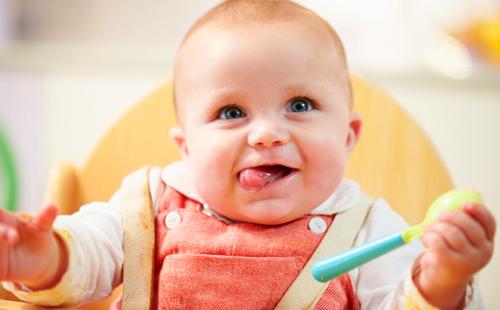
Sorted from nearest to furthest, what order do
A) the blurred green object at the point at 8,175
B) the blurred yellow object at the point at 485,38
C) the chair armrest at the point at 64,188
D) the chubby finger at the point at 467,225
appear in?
the chubby finger at the point at 467,225
the chair armrest at the point at 64,188
the blurred green object at the point at 8,175
the blurred yellow object at the point at 485,38

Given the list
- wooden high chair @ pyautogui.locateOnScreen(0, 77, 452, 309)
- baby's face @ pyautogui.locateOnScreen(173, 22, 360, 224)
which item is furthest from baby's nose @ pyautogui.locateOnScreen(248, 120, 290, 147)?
wooden high chair @ pyautogui.locateOnScreen(0, 77, 452, 309)

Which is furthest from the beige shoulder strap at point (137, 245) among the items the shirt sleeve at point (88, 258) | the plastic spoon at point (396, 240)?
the plastic spoon at point (396, 240)

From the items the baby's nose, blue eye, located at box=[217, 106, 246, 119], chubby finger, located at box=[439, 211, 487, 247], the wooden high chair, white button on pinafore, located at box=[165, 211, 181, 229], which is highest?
blue eye, located at box=[217, 106, 246, 119]

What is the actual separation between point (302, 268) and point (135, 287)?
0.17m

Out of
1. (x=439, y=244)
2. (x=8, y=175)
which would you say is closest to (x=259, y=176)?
(x=439, y=244)

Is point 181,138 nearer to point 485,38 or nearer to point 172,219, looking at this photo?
point 172,219

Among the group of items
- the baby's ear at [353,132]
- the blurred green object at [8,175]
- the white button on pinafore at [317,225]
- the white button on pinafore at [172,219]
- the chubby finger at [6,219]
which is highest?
the chubby finger at [6,219]

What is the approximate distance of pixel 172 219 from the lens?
2.55ft

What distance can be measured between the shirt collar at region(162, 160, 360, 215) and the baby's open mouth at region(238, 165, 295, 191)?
83 millimetres

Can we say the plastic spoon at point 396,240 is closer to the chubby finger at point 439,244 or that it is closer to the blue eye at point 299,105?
the chubby finger at point 439,244

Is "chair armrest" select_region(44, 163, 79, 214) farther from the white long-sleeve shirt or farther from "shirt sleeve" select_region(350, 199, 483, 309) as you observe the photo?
"shirt sleeve" select_region(350, 199, 483, 309)

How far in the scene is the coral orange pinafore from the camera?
71 centimetres

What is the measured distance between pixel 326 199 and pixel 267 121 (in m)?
0.12

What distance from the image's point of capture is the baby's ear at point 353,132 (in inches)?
32.5
